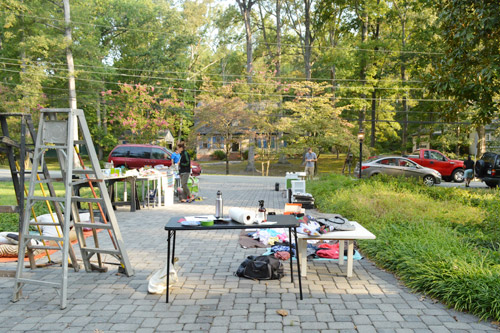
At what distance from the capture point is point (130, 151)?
2169 cm

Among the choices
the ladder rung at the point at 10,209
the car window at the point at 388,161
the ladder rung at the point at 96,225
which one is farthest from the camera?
the car window at the point at 388,161

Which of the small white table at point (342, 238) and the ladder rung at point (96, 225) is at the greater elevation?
the ladder rung at point (96, 225)

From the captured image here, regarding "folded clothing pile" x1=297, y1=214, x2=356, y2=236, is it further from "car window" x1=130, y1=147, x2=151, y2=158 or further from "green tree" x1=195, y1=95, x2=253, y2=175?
"green tree" x1=195, y1=95, x2=253, y2=175

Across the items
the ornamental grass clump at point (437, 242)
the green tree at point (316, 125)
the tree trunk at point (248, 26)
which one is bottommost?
the ornamental grass clump at point (437, 242)

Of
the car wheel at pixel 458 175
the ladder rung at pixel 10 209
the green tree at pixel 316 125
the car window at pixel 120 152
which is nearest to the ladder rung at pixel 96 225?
the ladder rung at pixel 10 209

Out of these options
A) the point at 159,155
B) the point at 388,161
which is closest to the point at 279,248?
the point at 388,161

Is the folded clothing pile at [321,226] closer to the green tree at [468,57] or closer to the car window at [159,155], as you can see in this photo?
the green tree at [468,57]

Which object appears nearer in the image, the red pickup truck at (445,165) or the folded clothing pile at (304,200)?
the folded clothing pile at (304,200)

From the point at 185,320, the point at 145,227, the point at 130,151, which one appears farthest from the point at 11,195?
the point at 185,320

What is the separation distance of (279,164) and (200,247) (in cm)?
2826

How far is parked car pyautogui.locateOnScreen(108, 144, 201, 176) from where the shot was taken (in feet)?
69.9

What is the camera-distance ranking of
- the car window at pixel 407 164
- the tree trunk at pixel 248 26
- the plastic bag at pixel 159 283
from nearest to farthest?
the plastic bag at pixel 159 283 → the car window at pixel 407 164 → the tree trunk at pixel 248 26

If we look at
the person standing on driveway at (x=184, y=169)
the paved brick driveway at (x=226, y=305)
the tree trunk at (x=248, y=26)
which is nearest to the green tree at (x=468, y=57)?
the paved brick driveway at (x=226, y=305)

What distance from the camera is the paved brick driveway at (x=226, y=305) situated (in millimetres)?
3604
